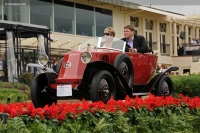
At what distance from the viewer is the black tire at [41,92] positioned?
9258mm

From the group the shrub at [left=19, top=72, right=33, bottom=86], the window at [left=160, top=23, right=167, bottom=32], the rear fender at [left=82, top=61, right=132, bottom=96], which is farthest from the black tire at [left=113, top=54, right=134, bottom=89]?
the window at [left=160, top=23, right=167, bottom=32]

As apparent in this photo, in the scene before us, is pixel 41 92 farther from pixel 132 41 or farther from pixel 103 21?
pixel 103 21

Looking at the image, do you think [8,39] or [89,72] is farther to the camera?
[8,39]

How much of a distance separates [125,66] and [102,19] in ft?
80.5

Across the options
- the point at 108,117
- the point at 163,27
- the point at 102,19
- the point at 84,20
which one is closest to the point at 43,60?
the point at 108,117

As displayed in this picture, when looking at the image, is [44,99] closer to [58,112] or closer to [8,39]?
[58,112]

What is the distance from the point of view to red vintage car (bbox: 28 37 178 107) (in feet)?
28.9

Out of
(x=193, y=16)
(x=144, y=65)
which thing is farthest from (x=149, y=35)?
(x=144, y=65)

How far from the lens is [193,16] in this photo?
165 feet

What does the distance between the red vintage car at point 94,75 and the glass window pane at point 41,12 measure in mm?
17209

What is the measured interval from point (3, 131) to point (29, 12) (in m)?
22.5

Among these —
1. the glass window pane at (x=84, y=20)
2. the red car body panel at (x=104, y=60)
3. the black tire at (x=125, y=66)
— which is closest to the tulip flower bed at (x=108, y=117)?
the black tire at (x=125, y=66)

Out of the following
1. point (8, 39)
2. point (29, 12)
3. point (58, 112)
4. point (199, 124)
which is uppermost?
point (29, 12)

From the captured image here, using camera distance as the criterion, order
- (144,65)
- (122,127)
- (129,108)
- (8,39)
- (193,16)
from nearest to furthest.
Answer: (122,127)
(129,108)
(144,65)
(8,39)
(193,16)
